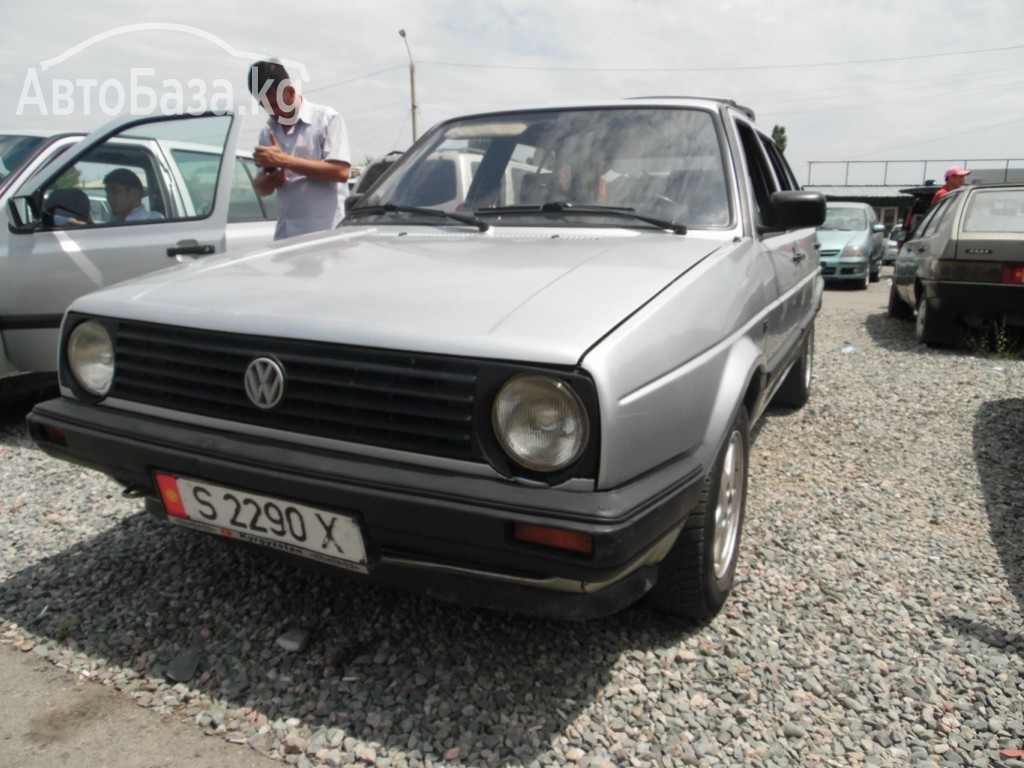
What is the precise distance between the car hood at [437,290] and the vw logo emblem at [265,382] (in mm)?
82

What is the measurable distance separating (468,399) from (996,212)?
21.8 ft

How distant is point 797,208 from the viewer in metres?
2.78

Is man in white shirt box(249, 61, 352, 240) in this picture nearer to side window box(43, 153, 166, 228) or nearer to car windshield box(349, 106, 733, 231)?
side window box(43, 153, 166, 228)

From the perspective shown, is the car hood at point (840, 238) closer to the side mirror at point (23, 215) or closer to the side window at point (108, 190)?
the side window at point (108, 190)

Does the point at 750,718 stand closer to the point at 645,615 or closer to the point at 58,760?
the point at 645,615

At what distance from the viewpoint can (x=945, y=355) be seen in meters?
6.57

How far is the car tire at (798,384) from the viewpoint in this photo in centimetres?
466

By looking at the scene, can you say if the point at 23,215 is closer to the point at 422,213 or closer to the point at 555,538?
the point at 422,213

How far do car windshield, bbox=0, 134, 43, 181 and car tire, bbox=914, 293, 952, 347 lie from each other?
6.99m

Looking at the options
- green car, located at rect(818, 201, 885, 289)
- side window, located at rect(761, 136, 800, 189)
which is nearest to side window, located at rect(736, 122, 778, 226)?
side window, located at rect(761, 136, 800, 189)

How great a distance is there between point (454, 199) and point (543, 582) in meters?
1.74

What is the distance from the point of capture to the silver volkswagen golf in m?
1.63

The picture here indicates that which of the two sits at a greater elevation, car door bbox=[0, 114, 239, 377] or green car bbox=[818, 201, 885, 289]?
car door bbox=[0, 114, 239, 377]

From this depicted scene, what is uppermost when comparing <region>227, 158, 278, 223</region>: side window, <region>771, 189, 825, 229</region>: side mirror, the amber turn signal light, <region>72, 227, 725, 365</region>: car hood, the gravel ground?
<region>227, 158, 278, 223</region>: side window
